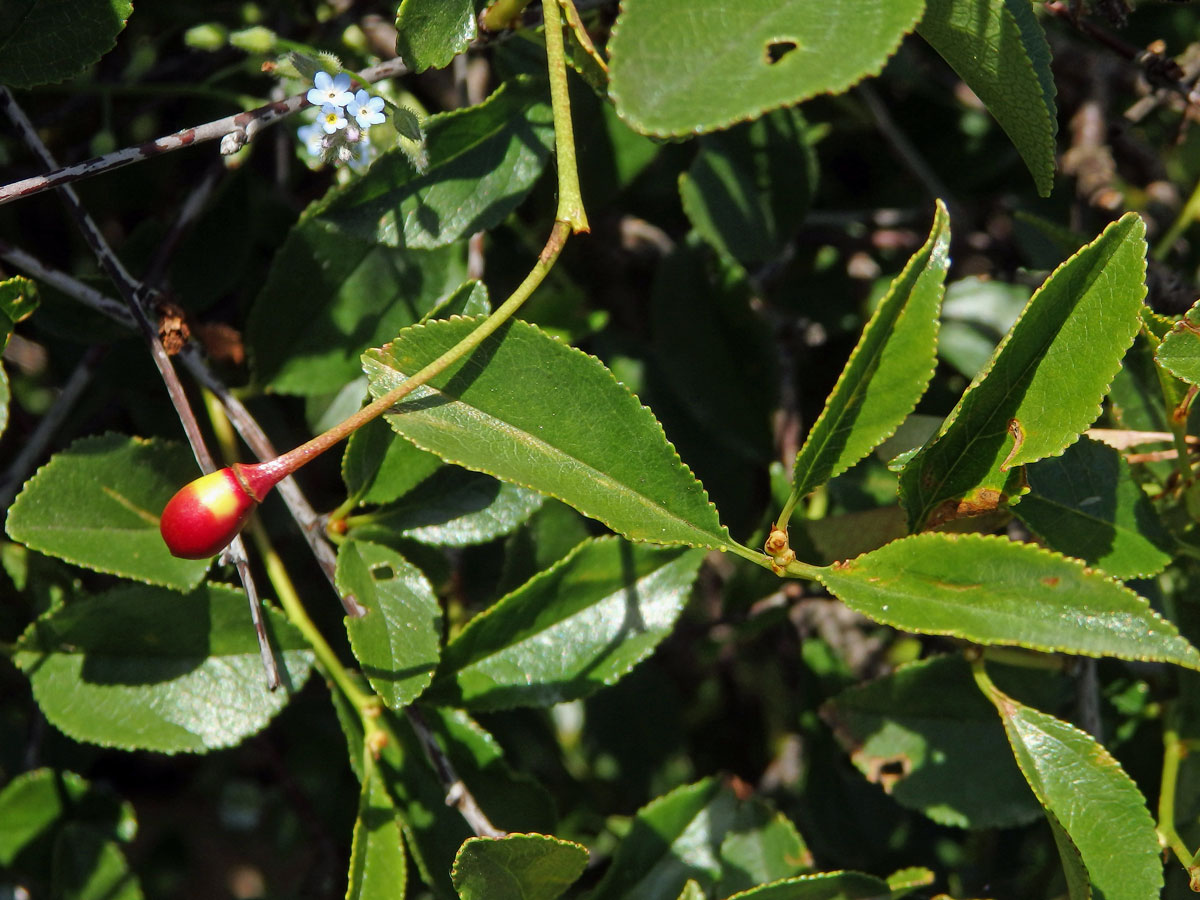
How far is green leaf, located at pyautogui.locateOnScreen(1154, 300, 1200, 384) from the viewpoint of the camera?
98 centimetres

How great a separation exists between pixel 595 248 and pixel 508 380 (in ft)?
3.14

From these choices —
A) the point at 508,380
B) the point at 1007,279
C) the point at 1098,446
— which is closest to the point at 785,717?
the point at 1007,279

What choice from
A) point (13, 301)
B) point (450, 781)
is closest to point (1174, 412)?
point (450, 781)

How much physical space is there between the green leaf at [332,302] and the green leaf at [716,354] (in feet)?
1.45

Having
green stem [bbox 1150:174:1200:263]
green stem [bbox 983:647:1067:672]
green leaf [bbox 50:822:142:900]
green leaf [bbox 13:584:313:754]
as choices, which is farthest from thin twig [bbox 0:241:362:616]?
green stem [bbox 1150:174:1200:263]

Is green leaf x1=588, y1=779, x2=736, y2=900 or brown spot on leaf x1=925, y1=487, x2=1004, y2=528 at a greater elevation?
brown spot on leaf x1=925, y1=487, x2=1004, y2=528

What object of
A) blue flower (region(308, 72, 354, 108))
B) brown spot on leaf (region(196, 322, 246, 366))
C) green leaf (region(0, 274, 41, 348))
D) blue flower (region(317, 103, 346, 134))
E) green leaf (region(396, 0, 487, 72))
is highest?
green leaf (region(396, 0, 487, 72))

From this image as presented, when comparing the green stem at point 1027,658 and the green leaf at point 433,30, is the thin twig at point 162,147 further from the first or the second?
the green stem at point 1027,658

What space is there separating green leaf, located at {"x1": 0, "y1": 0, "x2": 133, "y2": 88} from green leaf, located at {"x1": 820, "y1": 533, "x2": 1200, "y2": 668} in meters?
0.91

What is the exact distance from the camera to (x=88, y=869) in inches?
53.9

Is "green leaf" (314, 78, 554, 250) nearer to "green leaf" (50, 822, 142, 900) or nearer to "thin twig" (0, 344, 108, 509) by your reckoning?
"thin twig" (0, 344, 108, 509)

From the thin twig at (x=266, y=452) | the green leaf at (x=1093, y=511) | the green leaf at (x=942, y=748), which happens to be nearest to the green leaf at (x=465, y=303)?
the thin twig at (x=266, y=452)

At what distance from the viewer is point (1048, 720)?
1.06 m

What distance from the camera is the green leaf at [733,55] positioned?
80 centimetres
